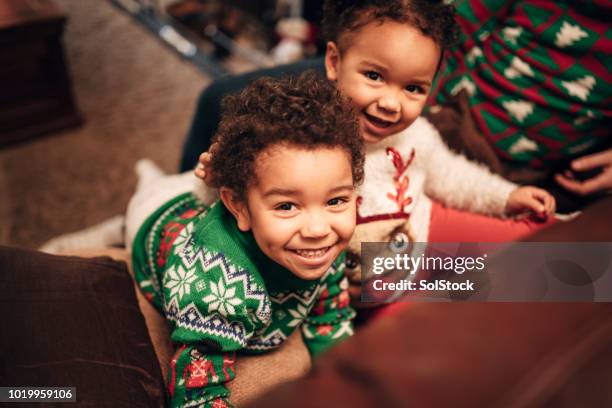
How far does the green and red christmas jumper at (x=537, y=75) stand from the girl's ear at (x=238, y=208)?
27.6 inches

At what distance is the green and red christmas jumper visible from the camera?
3.41ft

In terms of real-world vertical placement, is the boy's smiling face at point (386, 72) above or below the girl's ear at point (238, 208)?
above

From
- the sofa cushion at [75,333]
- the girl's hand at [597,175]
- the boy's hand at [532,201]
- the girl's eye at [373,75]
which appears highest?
the girl's eye at [373,75]

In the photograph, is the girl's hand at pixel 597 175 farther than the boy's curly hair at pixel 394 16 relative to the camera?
Yes

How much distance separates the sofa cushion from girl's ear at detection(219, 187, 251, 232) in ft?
0.78

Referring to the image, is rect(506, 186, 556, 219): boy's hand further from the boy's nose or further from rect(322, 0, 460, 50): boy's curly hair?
the boy's nose

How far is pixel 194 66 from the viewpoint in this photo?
249cm

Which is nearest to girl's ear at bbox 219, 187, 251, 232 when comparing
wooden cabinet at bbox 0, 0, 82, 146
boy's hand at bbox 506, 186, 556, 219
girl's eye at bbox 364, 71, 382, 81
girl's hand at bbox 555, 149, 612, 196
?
girl's eye at bbox 364, 71, 382, 81

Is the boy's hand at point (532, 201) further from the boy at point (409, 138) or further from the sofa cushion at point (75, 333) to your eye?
the sofa cushion at point (75, 333)

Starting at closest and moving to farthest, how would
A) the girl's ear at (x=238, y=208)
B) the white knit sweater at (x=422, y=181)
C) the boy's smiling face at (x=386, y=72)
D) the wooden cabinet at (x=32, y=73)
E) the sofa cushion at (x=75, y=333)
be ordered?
the sofa cushion at (x=75, y=333) < the girl's ear at (x=238, y=208) < the boy's smiling face at (x=386, y=72) < the white knit sweater at (x=422, y=181) < the wooden cabinet at (x=32, y=73)

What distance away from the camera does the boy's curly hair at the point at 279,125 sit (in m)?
0.70

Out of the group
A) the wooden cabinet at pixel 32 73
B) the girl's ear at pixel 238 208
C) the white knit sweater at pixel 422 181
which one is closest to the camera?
the girl's ear at pixel 238 208

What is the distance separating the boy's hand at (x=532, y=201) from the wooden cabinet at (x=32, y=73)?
1626 millimetres

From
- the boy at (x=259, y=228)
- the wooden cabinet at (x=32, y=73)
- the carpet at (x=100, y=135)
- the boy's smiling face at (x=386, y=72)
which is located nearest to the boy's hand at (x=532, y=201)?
the boy's smiling face at (x=386, y=72)
